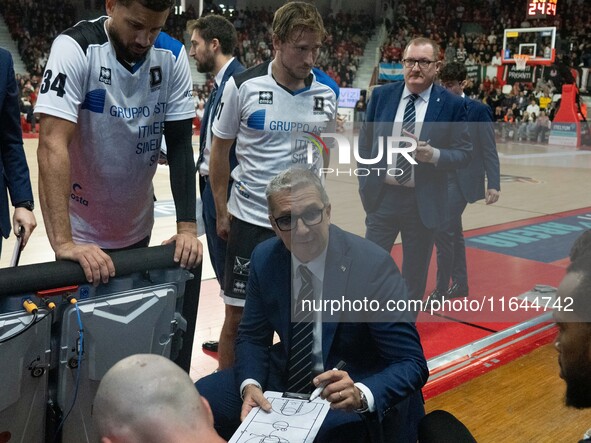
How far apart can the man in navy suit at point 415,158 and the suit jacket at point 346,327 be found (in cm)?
135

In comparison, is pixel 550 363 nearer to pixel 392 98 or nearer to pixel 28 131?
pixel 392 98

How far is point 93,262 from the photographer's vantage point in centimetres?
167

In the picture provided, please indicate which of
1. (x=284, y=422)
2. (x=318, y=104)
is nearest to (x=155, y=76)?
(x=318, y=104)

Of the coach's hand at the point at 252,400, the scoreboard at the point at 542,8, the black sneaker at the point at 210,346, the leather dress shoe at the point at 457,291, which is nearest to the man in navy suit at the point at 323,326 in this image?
the coach's hand at the point at 252,400

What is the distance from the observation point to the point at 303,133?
8.89ft

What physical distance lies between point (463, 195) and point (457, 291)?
2.01 feet

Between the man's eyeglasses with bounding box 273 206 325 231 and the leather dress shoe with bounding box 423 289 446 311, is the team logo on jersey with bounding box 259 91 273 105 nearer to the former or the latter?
the man's eyeglasses with bounding box 273 206 325 231

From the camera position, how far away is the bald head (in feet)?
3.11

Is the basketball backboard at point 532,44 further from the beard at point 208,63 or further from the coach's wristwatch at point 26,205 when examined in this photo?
the coach's wristwatch at point 26,205

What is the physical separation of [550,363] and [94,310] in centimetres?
239

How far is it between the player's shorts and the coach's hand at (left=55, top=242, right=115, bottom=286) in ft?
3.31

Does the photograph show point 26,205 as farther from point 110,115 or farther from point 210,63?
point 210,63

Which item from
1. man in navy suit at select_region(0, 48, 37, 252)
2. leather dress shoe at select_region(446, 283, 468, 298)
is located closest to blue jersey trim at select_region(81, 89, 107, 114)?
man in navy suit at select_region(0, 48, 37, 252)

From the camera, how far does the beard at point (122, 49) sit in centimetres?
194
